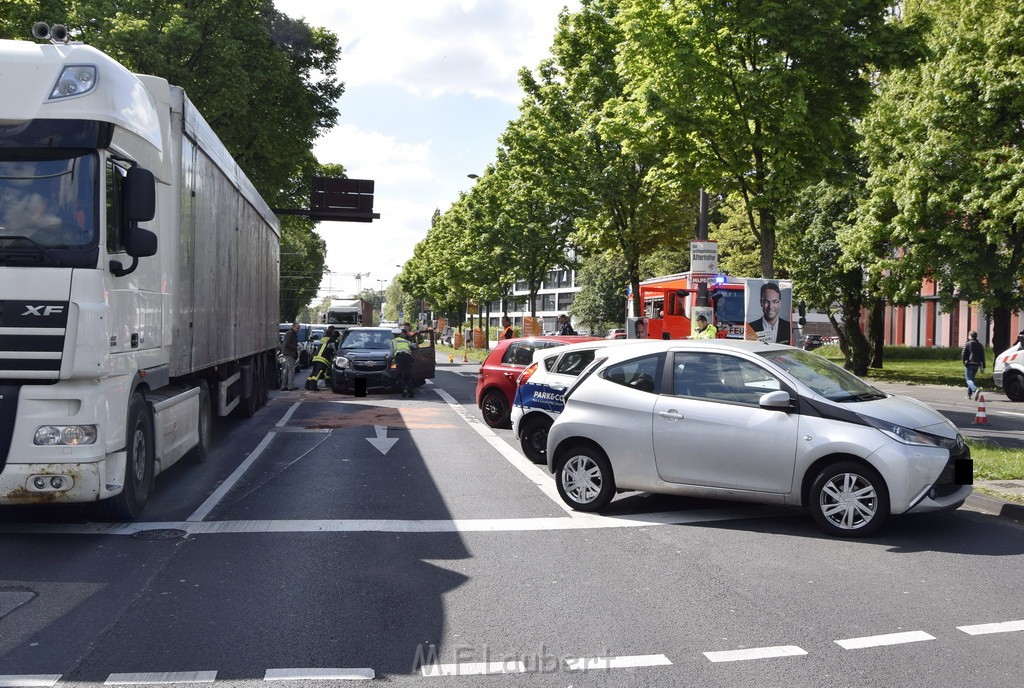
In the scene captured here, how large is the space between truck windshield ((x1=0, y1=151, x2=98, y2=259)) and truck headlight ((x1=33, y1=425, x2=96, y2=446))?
1.19 metres

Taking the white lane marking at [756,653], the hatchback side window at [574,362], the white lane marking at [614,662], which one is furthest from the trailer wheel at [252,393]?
the white lane marking at [756,653]

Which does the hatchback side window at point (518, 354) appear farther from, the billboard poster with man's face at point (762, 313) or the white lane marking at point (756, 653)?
the white lane marking at point (756, 653)

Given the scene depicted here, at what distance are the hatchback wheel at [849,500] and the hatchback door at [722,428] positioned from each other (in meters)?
0.27

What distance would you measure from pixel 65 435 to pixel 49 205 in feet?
5.55

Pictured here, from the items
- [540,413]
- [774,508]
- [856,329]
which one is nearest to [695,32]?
[540,413]

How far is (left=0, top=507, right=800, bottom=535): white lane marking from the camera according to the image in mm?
7910

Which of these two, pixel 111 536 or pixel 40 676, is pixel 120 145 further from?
pixel 40 676

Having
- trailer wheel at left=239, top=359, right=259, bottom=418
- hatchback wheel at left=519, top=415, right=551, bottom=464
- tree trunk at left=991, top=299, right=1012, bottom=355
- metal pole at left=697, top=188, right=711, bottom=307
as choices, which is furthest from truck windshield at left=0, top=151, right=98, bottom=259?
tree trunk at left=991, top=299, right=1012, bottom=355

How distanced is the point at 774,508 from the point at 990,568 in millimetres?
2480

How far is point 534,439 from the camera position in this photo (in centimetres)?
1200

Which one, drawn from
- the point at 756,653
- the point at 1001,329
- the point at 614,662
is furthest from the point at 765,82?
the point at 1001,329

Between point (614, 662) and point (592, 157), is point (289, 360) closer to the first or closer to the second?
point (592, 157)

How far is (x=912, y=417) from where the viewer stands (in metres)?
7.91

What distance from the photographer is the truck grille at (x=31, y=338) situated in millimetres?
6918
